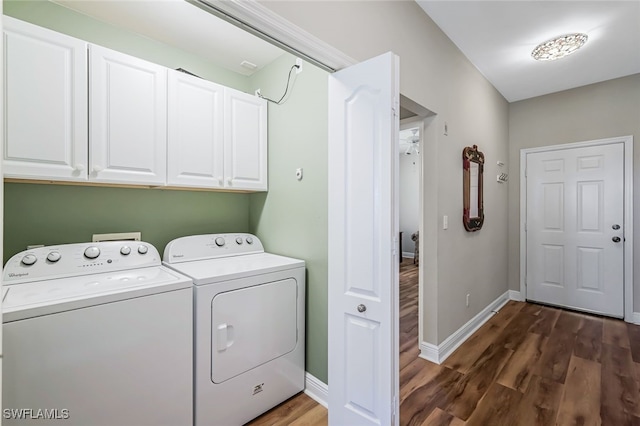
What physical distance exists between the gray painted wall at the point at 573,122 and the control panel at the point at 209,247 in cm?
357

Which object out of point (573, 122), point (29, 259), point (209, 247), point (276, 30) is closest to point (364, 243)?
point (276, 30)

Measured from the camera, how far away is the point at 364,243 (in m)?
1.53

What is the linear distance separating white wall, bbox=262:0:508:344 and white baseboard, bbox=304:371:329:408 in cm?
106

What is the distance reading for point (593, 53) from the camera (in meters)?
2.79

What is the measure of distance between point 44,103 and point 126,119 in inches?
14.8

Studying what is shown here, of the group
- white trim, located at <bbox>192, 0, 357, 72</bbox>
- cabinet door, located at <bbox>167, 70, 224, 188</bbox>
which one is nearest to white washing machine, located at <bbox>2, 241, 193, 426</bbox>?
cabinet door, located at <bbox>167, 70, 224, 188</bbox>

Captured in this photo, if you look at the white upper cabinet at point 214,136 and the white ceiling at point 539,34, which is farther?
the white ceiling at point 539,34

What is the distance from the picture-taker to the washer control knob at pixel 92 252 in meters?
1.74

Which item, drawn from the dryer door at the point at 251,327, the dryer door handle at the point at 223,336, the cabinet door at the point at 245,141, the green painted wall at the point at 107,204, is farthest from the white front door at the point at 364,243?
the green painted wall at the point at 107,204

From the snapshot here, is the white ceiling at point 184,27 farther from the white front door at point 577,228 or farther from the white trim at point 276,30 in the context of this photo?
the white front door at point 577,228

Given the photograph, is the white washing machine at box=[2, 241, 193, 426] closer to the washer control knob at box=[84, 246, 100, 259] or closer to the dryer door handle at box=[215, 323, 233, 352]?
the washer control knob at box=[84, 246, 100, 259]

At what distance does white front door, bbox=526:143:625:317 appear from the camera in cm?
334

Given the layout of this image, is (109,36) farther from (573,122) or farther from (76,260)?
(573,122)

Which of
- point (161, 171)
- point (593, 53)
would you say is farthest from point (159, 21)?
point (593, 53)
